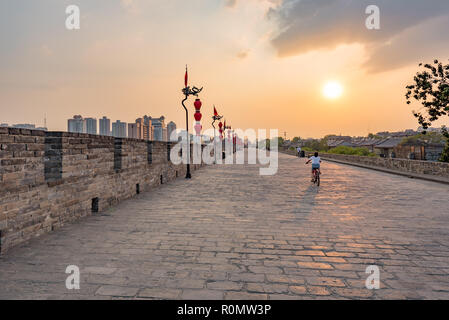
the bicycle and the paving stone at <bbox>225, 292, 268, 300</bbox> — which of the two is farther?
the bicycle

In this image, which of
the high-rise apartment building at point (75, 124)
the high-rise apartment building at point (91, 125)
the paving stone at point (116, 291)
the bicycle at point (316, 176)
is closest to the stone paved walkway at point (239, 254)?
the paving stone at point (116, 291)

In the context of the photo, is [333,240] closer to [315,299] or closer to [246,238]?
[246,238]

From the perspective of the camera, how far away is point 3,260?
3641 mm

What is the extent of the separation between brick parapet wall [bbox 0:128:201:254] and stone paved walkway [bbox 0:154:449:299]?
1.07ft

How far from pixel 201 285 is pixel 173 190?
23.9 ft

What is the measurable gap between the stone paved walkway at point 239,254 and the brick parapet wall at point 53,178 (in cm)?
33

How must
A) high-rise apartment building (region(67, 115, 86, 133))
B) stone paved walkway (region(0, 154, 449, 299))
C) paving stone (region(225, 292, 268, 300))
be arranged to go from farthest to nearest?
high-rise apartment building (region(67, 115, 86, 133))
stone paved walkway (region(0, 154, 449, 299))
paving stone (region(225, 292, 268, 300))

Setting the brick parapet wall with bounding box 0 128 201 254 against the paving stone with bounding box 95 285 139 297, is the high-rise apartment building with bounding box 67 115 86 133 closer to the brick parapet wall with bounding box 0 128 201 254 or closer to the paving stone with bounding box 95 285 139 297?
the brick parapet wall with bounding box 0 128 201 254

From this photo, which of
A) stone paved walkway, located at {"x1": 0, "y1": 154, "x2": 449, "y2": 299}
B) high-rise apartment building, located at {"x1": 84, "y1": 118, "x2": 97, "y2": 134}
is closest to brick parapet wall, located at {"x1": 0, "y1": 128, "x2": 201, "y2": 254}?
stone paved walkway, located at {"x1": 0, "y1": 154, "x2": 449, "y2": 299}

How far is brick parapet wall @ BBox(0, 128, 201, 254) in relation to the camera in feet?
13.5

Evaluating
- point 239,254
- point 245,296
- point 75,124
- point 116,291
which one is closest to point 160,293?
point 116,291

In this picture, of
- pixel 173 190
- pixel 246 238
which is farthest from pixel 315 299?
pixel 173 190

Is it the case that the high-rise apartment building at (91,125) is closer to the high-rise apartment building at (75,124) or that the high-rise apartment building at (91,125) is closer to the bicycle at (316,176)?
the high-rise apartment building at (75,124)

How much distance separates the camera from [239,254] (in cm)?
386
